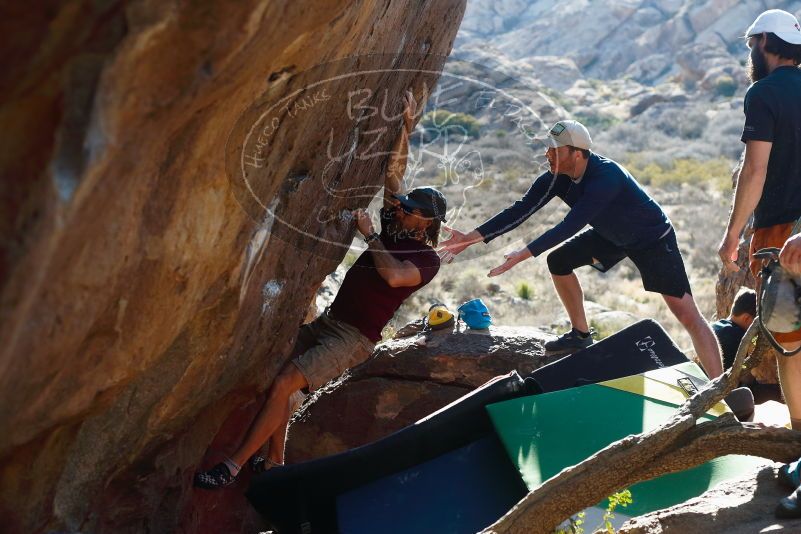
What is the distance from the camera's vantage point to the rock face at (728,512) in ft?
12.8

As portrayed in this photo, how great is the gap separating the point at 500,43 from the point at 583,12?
23.5ft

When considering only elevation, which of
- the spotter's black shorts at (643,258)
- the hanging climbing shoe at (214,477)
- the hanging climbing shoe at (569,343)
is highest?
the hanging climbing shoe at (214,477)

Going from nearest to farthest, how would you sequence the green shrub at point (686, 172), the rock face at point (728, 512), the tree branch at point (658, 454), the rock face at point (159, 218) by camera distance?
the rock face at point (159, 218)
the rock face at point (728, 512)
the tree branch at point (658, 454)
the green shrub at point (686, 172)

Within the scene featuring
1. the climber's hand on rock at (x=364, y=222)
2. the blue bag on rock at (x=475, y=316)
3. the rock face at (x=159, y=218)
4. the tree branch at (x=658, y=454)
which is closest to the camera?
the rock face at (x=159, y=218)

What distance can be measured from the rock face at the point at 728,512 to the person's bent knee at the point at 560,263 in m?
3.09

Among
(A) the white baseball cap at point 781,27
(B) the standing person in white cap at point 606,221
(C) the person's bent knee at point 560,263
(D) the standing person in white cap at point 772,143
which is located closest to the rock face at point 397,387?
(C) the person's bent knee at point 560,263

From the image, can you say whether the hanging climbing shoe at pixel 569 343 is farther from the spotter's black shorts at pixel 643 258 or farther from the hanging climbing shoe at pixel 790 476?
→ the hanging climbing shoe at pixel 790 476

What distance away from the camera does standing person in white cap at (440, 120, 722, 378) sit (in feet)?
21.4

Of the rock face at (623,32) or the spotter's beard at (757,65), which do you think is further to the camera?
the rock face at (623,32)

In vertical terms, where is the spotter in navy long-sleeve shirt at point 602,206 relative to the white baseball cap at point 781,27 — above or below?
below

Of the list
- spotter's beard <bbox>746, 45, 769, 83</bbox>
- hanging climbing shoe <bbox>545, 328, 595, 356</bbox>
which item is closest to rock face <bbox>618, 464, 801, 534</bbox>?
spotter's beard <bbox>746, 45, 769, 83</bbox>

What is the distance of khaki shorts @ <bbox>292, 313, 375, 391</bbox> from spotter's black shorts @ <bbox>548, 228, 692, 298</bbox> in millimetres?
1865

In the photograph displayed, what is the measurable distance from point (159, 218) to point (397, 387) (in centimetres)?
470

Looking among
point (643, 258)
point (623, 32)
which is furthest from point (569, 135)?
point (623, 32)
